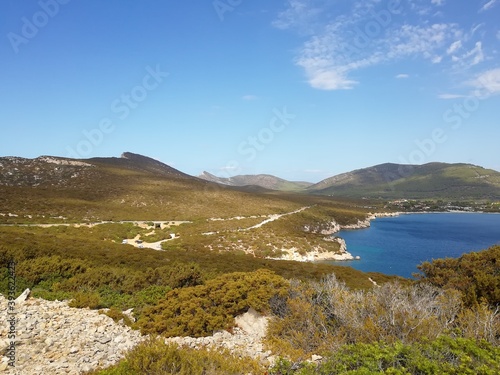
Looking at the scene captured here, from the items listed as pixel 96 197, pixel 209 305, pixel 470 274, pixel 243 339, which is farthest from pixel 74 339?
pixel 96 197

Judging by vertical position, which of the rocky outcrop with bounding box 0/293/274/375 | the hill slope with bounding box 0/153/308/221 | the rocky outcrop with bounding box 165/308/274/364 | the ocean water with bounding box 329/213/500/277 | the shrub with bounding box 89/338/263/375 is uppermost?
the hill slope with bounding box 0/153/308/221

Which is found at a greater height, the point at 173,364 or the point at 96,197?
the point at 96,197

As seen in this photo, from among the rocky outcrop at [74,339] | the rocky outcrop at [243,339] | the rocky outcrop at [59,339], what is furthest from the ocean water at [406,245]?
the rocky outcrop at [59,339]

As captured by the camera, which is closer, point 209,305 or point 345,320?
point 345,320

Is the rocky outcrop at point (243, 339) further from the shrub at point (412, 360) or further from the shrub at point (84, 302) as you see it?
the shrub at point (84, 302)

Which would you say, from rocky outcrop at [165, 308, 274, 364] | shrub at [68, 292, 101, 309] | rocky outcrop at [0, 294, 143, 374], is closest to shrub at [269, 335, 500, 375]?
rocky outcrop at [165, 308, 274, 364]

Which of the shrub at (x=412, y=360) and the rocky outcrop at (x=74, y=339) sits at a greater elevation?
the shrub at (x=412, y=360)

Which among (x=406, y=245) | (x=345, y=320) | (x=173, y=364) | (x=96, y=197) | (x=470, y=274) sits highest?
(x=96, y=197)

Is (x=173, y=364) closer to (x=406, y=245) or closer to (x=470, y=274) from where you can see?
(x=470, y=274)

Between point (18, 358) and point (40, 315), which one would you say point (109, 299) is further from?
point (18, 358)

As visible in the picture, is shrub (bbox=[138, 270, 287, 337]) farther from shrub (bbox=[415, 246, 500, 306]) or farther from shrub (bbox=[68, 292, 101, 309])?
shrub (bbox=[415, 246, 500, 306])

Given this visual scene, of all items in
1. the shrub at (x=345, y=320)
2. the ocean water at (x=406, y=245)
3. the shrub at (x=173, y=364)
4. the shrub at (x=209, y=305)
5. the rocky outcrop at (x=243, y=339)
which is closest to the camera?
the shrub at (x=173, y=364)

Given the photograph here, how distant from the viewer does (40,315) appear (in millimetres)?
10484

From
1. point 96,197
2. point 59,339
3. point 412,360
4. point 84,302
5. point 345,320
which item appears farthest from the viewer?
point 96,197
